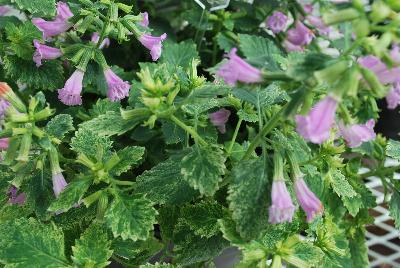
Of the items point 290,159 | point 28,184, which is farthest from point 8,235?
point 290,159

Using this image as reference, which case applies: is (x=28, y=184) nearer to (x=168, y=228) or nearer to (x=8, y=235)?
(x=8, y=235)

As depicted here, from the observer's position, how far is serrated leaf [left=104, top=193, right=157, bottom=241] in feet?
1.66

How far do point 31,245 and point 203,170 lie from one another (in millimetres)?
190

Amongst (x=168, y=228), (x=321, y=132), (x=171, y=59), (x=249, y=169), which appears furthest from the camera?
(x=171, y=59)

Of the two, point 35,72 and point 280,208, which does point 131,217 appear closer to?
point 280,208

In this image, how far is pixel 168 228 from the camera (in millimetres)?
627

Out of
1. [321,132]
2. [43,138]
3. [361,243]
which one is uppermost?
[321,132]

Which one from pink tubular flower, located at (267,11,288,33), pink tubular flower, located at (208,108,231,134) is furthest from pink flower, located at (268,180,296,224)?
pink tubular flower, located at (267,11,288,33)

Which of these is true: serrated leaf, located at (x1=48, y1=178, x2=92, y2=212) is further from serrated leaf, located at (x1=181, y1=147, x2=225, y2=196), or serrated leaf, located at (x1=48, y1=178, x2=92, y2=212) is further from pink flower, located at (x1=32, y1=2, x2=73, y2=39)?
pink flower, located at (x1=32, y1=2, x2=73, y2=39)

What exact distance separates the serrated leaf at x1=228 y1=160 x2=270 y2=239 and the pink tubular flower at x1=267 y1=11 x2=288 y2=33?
0.47m

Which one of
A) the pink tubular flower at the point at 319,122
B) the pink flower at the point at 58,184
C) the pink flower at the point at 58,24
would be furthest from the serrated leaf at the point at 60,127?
the pink tubular flower at the point at 319,122

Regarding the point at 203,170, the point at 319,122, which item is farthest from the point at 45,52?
the point at 319,122

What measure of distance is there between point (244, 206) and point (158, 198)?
10 centimetres

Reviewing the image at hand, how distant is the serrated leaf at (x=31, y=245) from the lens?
1.73 feet
